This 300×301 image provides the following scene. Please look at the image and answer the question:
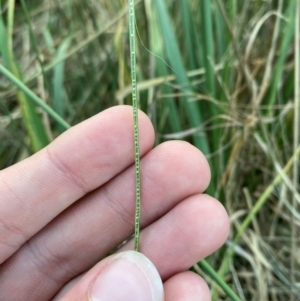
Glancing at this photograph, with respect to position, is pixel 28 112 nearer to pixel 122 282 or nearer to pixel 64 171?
pixel 64 171

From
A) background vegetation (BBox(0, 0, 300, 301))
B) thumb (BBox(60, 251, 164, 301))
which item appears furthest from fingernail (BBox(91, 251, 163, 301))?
background vegetation (BBox(0, 0, 300, 301))

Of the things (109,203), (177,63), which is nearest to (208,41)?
(177,63)

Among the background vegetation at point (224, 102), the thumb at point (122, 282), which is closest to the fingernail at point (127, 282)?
the thumb at point (122, 282)

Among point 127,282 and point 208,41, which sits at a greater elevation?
point 208,41

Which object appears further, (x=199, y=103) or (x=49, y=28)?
(x=49, y=28)

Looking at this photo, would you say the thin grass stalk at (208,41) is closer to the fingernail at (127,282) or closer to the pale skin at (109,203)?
the pale skin at (109,203)

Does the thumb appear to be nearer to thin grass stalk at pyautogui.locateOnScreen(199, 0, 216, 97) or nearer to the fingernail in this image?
the fingernail

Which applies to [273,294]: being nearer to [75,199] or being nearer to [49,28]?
[75,199]

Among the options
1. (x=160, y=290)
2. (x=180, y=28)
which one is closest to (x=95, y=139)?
(x=160, y=290)
